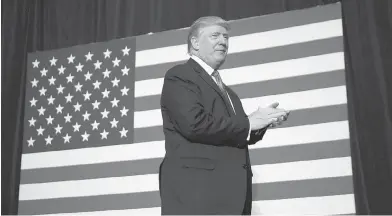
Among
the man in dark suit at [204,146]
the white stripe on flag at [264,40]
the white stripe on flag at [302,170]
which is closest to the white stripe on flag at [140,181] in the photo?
the white stripe on flag at [302,170]

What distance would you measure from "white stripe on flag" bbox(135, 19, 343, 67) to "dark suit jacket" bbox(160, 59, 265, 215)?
173cm

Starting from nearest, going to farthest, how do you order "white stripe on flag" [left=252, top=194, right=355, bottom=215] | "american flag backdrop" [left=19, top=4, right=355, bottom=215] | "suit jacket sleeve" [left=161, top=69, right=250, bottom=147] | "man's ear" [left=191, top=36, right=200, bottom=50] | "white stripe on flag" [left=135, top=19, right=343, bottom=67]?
"suit jacket sleeve" [left=161, top=69, right=250, bottom=147]
"man's ear" [left=191, top=36, right=200, bottom=50]
"white stripe on flag" [left=252, top=194, right=355, bottom=215]
"american flag backdrop" [left=19, top=4, right=355, bottom=215]
"white stripe on flag" [left=135, top=19, right=343, bottom=67]

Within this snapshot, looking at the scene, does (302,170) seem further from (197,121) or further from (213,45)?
(197,121)

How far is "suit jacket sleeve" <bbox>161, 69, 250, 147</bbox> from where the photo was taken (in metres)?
1.60

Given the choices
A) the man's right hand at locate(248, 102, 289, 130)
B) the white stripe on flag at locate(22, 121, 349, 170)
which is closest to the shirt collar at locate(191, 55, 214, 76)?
the man's right hand at locate(248, 102, 289, 130)

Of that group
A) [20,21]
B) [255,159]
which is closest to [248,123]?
[255,159]

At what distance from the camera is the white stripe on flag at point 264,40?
10.7 feet

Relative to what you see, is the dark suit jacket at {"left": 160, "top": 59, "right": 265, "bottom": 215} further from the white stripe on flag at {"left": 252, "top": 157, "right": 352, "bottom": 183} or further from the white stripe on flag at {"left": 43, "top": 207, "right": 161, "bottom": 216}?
the white stripe on flag at {"left": 43, "top": 207, "right": 161, "bottom": 216}

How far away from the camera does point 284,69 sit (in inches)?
129

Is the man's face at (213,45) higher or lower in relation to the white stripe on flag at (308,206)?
higher

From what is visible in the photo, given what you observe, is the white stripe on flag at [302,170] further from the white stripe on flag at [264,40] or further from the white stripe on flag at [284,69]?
the white stripe on flag at [264,40]

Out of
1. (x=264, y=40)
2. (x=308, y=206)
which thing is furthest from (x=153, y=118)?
(x=308, y=206)

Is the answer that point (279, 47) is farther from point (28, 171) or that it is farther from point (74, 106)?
point (28, 171)

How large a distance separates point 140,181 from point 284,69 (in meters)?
1.06
